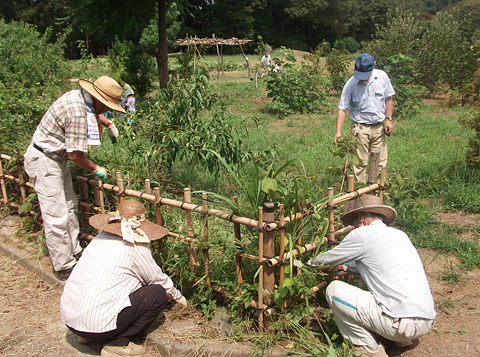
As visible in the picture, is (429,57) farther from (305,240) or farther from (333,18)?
(333,18)

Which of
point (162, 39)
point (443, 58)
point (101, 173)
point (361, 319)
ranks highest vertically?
point (162, 39)

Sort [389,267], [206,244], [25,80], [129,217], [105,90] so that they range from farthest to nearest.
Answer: [25,80] → [105,90] → [206,244] → [129,217] → [389,267]

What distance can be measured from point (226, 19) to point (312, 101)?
34680 mm

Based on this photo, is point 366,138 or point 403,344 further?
point 366,138

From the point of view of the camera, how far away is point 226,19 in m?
42.6

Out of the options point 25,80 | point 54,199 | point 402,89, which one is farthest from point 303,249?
point 402,89

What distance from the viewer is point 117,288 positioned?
8.87 ft

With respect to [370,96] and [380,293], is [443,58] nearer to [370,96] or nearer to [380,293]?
[370,96]

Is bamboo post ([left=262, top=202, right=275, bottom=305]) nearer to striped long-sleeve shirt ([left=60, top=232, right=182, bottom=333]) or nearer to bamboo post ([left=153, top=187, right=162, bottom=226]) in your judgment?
striped long-sleeve shirt ([left=60, top=232, right=182, bottom=333])

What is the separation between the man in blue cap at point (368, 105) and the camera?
477cm

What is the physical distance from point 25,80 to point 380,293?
766 cm

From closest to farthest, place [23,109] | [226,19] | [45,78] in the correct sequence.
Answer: [23,109] < [45,78] < [226,19]

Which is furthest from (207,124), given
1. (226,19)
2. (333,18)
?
(333,18)

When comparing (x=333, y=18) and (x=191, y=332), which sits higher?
(x=333, y=18)
